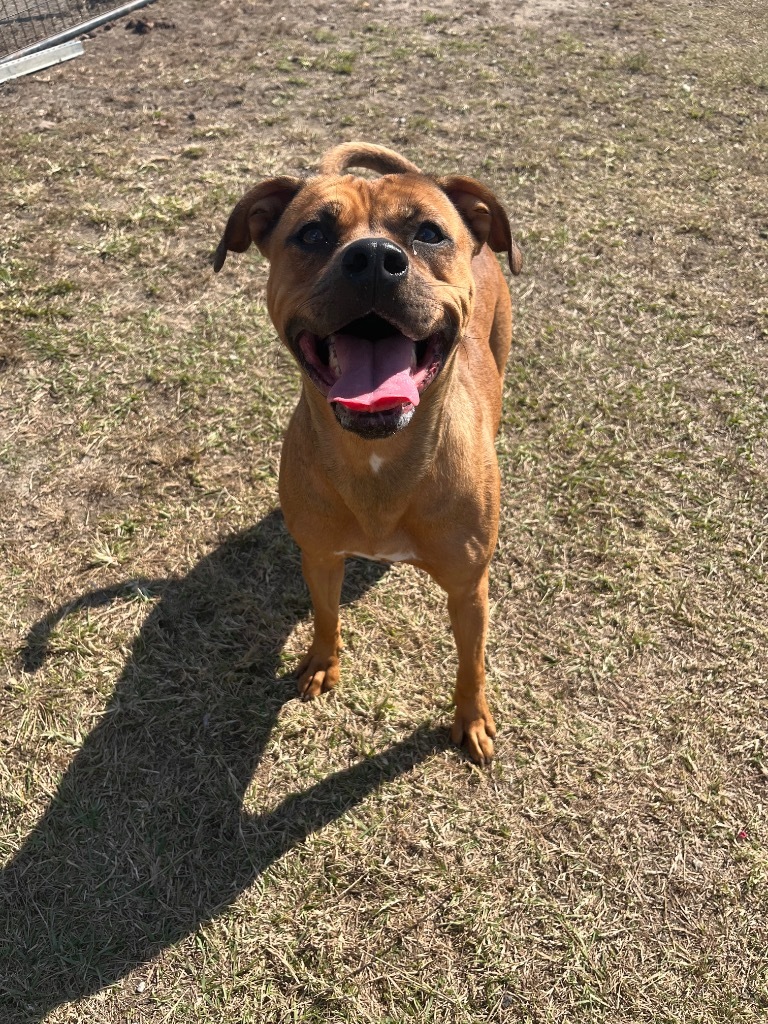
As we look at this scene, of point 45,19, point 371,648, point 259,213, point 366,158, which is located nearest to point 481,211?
point 366,158

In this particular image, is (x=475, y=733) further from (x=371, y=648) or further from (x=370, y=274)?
(x=370, y=274)

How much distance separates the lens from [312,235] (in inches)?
107

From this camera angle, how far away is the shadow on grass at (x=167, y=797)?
3.04 meters

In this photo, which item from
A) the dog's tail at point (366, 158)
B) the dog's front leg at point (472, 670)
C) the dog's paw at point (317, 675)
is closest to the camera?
the dog's front leg at point (472, 670)

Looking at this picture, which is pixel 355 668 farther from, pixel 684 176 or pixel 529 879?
pixel 684 176

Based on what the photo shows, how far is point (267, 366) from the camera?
522 cm

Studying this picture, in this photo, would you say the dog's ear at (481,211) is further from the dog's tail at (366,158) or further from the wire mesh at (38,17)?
the wire mesh at (38,17)

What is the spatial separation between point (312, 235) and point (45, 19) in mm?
8283

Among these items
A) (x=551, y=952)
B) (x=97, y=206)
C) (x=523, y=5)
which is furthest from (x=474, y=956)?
(x=523, y=5)

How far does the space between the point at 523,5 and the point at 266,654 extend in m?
9.53

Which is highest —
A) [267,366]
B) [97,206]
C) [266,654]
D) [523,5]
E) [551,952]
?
[523,5]

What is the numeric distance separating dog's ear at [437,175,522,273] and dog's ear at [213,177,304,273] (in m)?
0.58

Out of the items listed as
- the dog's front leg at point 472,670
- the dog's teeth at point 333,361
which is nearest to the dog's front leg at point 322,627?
the dog's front leg at point 472,670

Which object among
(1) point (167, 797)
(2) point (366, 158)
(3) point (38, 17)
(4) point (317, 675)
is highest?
(2) point (366, 158)
